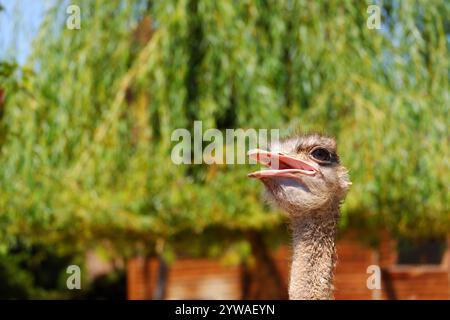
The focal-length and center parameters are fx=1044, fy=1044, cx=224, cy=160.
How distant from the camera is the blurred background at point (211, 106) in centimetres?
737

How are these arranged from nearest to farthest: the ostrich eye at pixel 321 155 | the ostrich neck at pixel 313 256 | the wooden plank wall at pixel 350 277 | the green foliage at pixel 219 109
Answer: the ostrich neck at pixel 313 256, the ostrich eye at pixel 321 155, the green foliage at pixel 219 109, the wooden plank wall at pixel 350 277

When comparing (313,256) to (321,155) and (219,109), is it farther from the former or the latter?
(219,109)

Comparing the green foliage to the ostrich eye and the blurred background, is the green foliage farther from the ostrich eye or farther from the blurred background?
the ostrich eye

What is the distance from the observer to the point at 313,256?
139 inches

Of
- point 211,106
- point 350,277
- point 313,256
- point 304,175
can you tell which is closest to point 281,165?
point 304,175

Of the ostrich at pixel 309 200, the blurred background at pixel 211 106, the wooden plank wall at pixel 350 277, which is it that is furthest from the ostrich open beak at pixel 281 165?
the wooden plank wall at pixel 350 277

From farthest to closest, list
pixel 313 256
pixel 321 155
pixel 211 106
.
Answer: pixel 211 106 < pixel 321 155 < pixel 313 256

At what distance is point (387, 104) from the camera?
7324 millimetres

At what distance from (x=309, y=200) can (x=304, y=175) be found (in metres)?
0.09

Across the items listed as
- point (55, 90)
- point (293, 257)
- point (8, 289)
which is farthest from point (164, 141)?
point (8, 289)

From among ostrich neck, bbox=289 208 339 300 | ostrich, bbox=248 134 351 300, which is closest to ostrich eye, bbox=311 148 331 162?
ostrich, bbox=248 134 351 300

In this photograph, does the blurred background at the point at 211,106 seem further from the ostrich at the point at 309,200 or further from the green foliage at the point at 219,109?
the ostrich at the point at 309,200

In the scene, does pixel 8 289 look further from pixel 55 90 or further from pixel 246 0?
pixel 246 0

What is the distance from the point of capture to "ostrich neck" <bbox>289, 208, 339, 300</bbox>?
3.44 m
